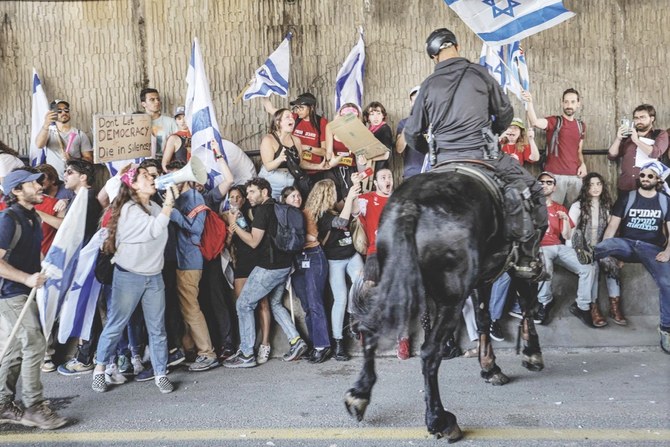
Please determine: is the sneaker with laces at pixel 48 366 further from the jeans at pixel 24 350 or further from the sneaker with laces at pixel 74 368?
the jeans at pixel 24 350

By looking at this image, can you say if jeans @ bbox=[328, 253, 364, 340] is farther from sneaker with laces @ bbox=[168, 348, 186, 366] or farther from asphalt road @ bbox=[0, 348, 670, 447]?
sneaker with laces @ bbox=[168, 348, 186, 366]

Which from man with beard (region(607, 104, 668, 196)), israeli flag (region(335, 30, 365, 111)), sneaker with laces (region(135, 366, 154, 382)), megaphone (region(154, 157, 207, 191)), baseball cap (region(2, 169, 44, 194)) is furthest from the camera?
israeli flag (region(335, 30, 365, 111))

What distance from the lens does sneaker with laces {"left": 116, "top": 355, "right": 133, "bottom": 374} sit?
23.0 feet

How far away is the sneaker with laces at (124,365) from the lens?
23.0ft

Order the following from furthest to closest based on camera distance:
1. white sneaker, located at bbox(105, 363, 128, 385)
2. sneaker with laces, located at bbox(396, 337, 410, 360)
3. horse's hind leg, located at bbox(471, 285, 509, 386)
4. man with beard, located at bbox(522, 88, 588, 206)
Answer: man with beard, located at bbox(522, 88, 588, 206) → sneaker with laces, located at bbox(396, 337, 410, 360) → white sneaker, located at bbox(105, 363, 128, 385) → horse's hind leg, located at bbox(471, 285, 509, 386)

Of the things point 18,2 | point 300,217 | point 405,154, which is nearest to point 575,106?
point 405,154

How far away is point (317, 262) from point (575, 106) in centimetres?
433

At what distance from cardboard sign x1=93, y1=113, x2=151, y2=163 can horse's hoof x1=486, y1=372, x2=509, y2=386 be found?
479cm

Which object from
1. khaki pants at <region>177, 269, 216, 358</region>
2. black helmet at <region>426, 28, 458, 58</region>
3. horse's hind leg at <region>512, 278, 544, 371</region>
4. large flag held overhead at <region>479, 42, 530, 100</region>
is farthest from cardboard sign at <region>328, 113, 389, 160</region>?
horse's hind leg at <region>512, 278, 544, 371</region>

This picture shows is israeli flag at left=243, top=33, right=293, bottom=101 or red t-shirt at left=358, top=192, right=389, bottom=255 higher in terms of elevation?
israeli flag at left=243, top=33, right=293, bottom=101

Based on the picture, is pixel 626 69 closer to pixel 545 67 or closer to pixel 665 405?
pixel 545 67

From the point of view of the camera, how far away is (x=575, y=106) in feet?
29.9

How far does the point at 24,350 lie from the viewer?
5.52 metres

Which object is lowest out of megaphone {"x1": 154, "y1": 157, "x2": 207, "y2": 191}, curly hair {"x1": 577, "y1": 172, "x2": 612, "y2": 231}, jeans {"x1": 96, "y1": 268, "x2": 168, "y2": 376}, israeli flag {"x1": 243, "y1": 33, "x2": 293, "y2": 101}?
jeans {"x1": 96, "y1": 268, "x2": 168, "y2": 376}
